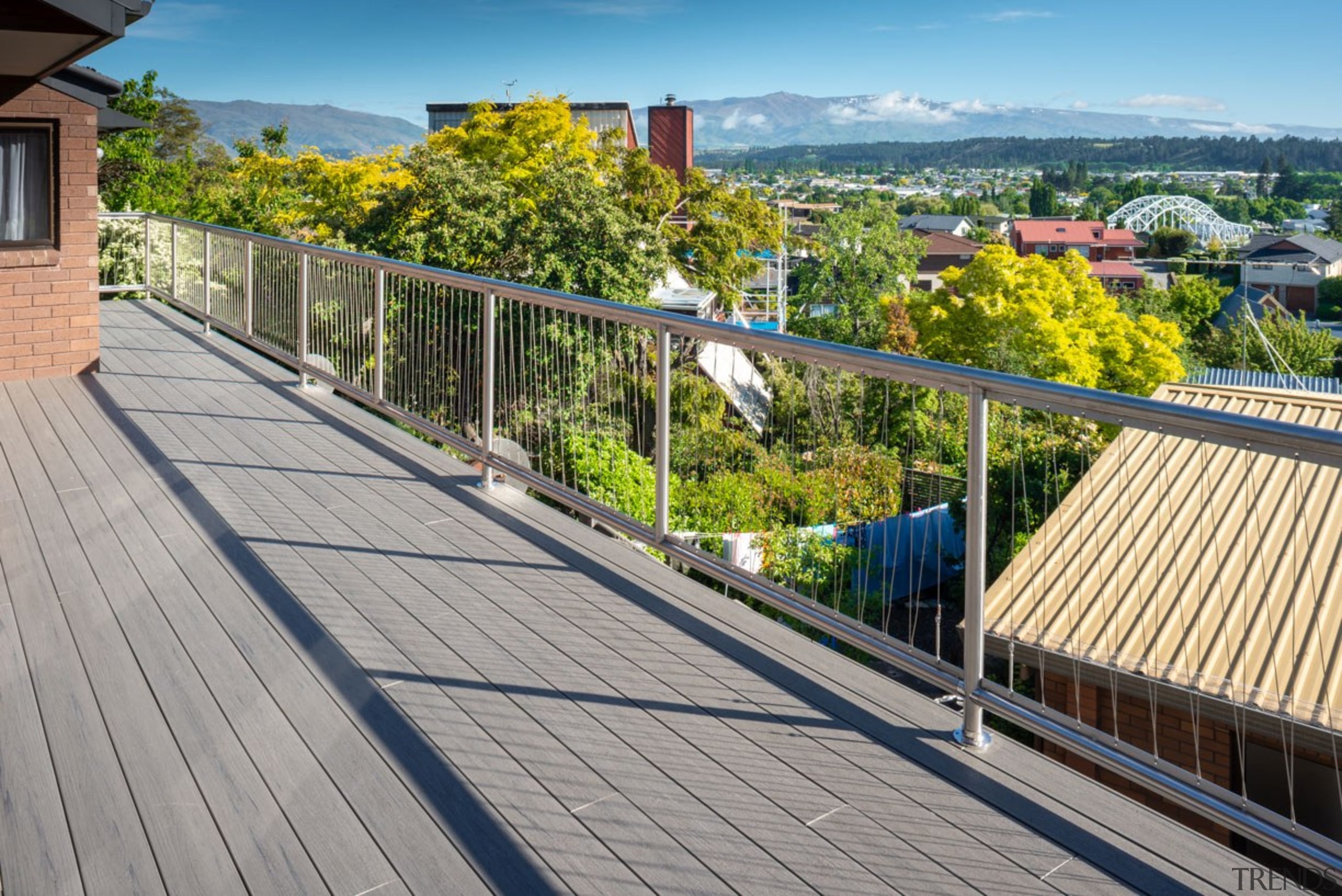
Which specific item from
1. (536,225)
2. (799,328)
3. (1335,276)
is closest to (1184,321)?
(799,328)

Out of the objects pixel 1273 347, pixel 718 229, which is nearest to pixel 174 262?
pixel 718 229

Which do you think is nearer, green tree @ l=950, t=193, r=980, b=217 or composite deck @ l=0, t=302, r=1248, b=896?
composite deck @ l=0, t=302, r=1248, b=896

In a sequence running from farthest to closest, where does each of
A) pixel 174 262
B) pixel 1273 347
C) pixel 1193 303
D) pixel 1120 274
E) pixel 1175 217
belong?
pixel 1175 217
pixel 1120 274
pixel 1193 303
pixel 1273 347
pixel 174 262

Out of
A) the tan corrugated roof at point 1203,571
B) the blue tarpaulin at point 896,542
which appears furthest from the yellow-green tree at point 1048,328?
the blue tarpaulin at point 896,542

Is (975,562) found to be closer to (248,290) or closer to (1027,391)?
(1027,391)

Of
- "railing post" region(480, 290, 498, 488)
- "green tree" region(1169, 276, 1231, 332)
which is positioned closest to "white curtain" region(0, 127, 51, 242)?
"railing post" region(480, 290, 498, 488)

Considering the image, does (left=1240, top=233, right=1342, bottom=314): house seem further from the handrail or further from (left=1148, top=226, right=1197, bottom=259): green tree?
the handrail

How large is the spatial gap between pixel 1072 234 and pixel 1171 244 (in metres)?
16.3

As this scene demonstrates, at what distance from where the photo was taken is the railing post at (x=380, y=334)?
677 cm

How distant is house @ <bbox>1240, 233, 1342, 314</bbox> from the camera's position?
109 m

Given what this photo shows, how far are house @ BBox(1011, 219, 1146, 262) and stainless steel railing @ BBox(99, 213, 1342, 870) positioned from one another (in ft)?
433

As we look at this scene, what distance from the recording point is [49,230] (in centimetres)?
875

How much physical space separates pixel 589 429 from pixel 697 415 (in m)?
1.19

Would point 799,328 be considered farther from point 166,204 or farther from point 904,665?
point 904,665
